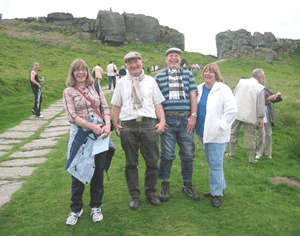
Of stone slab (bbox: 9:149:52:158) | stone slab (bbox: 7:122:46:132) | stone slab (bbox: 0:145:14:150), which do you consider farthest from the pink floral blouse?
stone slab (bbox: 7:122:46:132)

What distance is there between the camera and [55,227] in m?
3.08

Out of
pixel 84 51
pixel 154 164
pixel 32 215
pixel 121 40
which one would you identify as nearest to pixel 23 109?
pixel 32 215

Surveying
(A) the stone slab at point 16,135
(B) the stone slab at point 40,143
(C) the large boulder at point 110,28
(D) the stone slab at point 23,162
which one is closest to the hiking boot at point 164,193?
(D) the stone slab at point 23,162

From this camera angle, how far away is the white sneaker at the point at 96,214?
3.23 metres

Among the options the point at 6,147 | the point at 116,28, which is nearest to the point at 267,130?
the point at 6,147

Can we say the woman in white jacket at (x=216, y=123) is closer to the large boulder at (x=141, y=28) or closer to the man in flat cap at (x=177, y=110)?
the man in flat cap at (x=177, y=110)

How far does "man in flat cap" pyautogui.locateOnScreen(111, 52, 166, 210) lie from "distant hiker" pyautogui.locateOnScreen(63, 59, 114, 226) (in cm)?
35

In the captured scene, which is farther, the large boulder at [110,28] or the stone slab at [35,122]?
the large boulder at [110,28]

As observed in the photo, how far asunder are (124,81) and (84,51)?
41.9m

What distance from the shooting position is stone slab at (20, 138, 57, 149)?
646cm

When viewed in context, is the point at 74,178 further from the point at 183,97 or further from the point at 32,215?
the point at 183,97

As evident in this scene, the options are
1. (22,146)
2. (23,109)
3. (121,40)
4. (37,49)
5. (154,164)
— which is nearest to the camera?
(154,164)

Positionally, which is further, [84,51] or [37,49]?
[84,51]

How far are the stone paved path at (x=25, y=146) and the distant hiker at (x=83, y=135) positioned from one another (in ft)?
4.66
